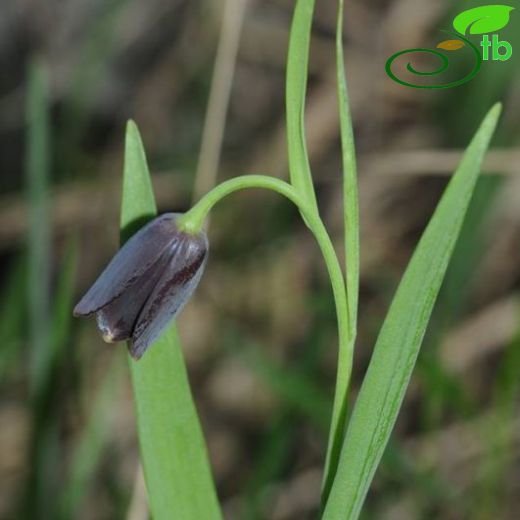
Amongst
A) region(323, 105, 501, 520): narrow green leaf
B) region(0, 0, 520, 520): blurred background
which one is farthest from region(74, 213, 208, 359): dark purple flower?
region(0, 0, 520, 520): blurred background

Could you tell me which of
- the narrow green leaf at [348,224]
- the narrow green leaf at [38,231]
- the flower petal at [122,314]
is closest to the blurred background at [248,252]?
the narrow green leaf at [38,231]

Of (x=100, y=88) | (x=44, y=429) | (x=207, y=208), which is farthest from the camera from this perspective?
(x=100, y=88)

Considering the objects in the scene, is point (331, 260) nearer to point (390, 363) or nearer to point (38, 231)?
point (390, 363)

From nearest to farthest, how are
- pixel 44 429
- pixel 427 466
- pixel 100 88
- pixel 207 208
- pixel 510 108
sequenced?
pixel 207 208
pixel 44 429
pixel 427 466
pixel 510 108
pixel 100 88

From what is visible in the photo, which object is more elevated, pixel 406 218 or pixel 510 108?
pixel 510 108

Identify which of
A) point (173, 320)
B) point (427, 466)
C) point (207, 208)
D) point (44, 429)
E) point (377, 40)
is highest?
point (377, 40)

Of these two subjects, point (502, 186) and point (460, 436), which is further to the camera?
point (502, 186)

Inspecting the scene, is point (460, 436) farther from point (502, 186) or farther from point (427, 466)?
point (502, 186)

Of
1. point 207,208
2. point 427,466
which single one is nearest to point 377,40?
point 427,466

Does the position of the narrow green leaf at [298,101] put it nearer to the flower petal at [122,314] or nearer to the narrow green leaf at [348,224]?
the narrow green leaf at [348,224]
